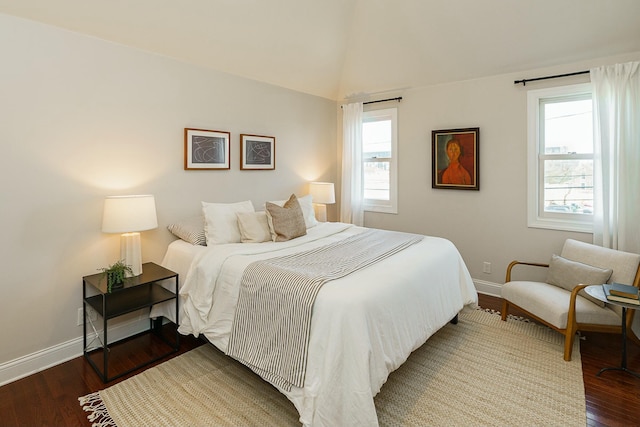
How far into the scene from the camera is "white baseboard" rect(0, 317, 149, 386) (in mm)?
2389

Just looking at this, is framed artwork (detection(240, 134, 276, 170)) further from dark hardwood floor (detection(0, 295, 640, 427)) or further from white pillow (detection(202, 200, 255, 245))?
dark hardwood floor (detection(0, 295, 640, 427))

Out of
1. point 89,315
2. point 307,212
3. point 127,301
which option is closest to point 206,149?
point 307,212

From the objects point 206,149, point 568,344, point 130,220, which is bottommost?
point 568,344

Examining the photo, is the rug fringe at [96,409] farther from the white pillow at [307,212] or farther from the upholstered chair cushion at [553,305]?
the upholstered chair cushion at [553,305]

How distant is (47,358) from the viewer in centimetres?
256

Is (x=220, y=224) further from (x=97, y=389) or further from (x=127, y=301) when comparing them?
(x=97, y=389)

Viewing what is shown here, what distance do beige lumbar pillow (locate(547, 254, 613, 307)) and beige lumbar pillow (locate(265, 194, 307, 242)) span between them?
233 centimetres

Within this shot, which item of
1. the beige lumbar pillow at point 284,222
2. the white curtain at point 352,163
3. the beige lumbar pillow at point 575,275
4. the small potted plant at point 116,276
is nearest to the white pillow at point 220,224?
the beige lumbar pillow at point 284,222

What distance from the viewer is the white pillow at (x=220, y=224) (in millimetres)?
3068

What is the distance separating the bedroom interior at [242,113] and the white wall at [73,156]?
11mm

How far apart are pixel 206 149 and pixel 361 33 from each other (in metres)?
2.29

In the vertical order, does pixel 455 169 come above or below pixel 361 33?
below

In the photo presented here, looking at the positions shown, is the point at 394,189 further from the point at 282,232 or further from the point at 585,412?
the point at 585,412

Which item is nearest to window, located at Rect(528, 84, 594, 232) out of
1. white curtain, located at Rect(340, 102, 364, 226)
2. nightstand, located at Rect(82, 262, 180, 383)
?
white curtain, located at Rect(340, 102, 364, 226)
